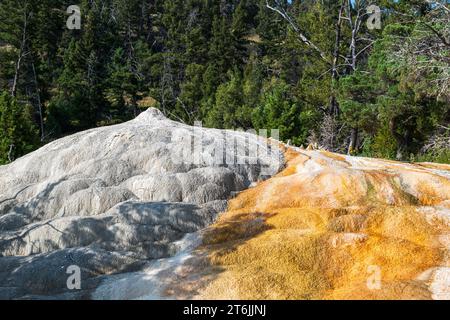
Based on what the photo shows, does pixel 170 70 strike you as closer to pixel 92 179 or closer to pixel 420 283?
pixel 92 179

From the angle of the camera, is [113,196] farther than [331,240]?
Yes

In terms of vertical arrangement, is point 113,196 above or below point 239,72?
below

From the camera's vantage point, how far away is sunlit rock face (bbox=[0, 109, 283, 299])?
341 inches

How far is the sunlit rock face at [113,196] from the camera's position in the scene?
8672 mm

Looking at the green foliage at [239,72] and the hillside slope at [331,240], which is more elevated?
the green foliage at [239,72]

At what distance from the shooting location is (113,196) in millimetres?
10562

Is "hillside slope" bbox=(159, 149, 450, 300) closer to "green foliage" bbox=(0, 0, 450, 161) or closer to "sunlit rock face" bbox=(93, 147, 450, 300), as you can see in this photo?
"sunlit rock face" bbox=(93, 147, 450, 300)

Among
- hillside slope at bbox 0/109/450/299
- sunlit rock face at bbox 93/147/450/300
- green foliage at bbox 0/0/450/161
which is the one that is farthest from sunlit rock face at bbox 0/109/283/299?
green foliage at bbox 0/0/450/161

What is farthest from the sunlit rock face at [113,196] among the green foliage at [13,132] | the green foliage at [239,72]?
the green foliage at [13,132]

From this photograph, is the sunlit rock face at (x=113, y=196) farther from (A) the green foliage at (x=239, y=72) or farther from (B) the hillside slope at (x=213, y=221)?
(A) the green foliage at (x=239, y=72)

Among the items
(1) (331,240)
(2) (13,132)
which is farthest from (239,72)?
(1) (331,240)

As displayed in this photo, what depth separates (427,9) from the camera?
25.3 meters

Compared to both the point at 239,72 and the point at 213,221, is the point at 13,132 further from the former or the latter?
the point at 239,72
